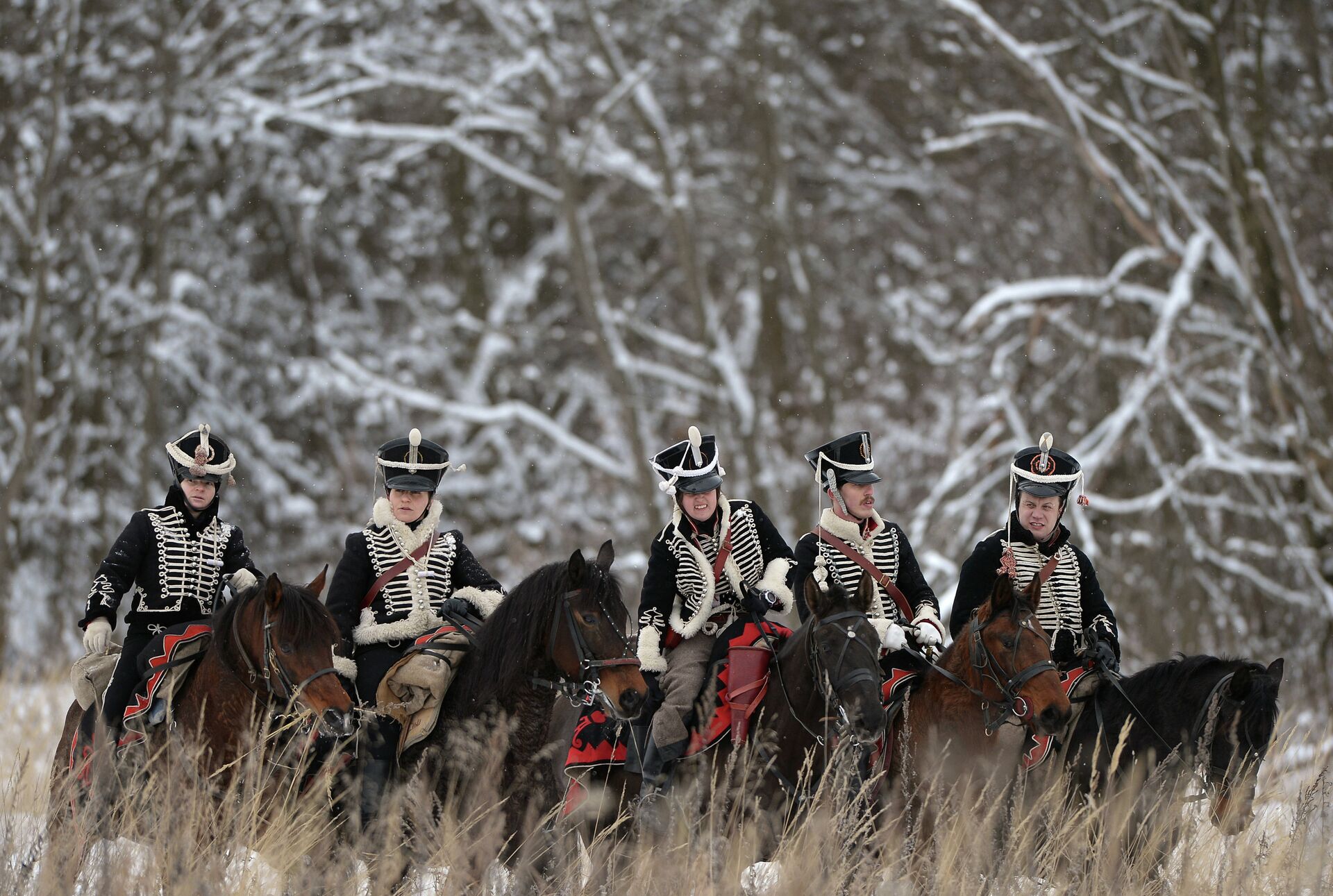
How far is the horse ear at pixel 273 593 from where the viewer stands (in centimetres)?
564

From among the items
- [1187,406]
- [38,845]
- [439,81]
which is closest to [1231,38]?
[1187,406]

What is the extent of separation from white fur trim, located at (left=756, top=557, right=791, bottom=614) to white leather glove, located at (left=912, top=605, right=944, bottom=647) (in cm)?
59

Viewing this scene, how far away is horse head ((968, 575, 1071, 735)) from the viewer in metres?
5.73

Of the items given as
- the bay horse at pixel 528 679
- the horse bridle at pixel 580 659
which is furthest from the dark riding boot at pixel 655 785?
the horse bridle at pixel 580 659

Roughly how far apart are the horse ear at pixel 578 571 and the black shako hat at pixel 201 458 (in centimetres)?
182

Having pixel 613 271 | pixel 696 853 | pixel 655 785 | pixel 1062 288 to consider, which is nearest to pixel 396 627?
pixel 655 785

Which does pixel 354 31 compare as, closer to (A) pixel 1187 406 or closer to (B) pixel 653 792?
(A) pixel 1187 406

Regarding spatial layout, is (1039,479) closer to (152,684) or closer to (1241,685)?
(1241,685)

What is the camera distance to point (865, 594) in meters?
5.87

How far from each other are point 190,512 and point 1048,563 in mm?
4141

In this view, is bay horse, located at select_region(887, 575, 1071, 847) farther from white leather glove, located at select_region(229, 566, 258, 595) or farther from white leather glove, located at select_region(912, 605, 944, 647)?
white leather glove, located at select_region(229, 566, 258, 595)

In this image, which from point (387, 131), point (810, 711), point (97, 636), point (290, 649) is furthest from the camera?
point (387, 131)

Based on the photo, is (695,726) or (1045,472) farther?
(1045,472)

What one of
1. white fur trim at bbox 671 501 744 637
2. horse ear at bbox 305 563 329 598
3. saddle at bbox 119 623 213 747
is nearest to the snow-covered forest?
white fur trim at bbox 671 501 744 637
